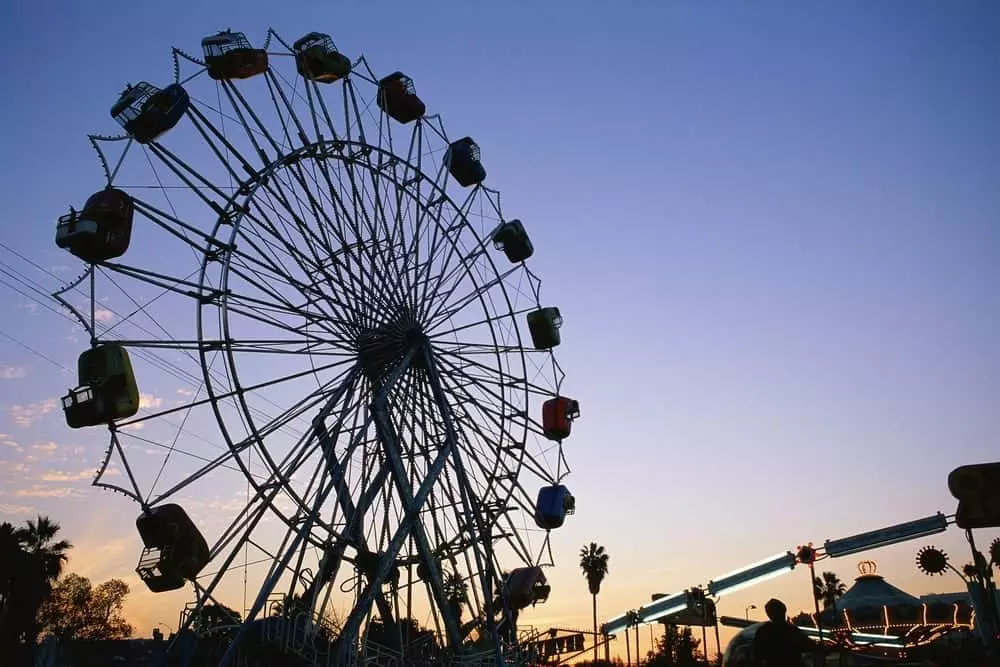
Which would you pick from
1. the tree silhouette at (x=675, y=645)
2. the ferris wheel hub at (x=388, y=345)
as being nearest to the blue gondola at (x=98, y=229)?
the ferris wheel hub at (x=388, y=345)

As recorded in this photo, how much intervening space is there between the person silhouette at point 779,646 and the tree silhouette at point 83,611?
226 feet

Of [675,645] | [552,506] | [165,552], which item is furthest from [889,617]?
[165,552]

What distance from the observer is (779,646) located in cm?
687

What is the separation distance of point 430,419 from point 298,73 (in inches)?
396

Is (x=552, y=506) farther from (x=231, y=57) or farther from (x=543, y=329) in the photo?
(x=231, y=57)

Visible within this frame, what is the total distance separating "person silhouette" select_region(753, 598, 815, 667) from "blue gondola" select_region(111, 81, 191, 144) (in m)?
18.1

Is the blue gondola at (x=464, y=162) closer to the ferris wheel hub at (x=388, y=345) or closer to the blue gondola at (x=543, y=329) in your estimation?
the blue gondola at (x=543, y=329)

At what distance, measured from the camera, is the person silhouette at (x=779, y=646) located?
6.82m

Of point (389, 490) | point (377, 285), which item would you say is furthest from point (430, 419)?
point (377, 285)

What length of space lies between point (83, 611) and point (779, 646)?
7380cm

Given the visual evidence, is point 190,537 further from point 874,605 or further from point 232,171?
point 874,605

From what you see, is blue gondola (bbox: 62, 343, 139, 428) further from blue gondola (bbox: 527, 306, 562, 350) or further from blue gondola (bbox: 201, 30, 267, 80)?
blue gondola (bbox: 527, 306, 562, 350)

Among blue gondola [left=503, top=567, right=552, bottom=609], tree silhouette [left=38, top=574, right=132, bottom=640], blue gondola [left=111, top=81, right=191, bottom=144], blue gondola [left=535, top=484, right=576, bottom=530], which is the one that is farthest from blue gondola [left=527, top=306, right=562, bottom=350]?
tree silhouette [left=38, top=574, right=132, bottom=640]

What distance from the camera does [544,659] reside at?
26953mm
